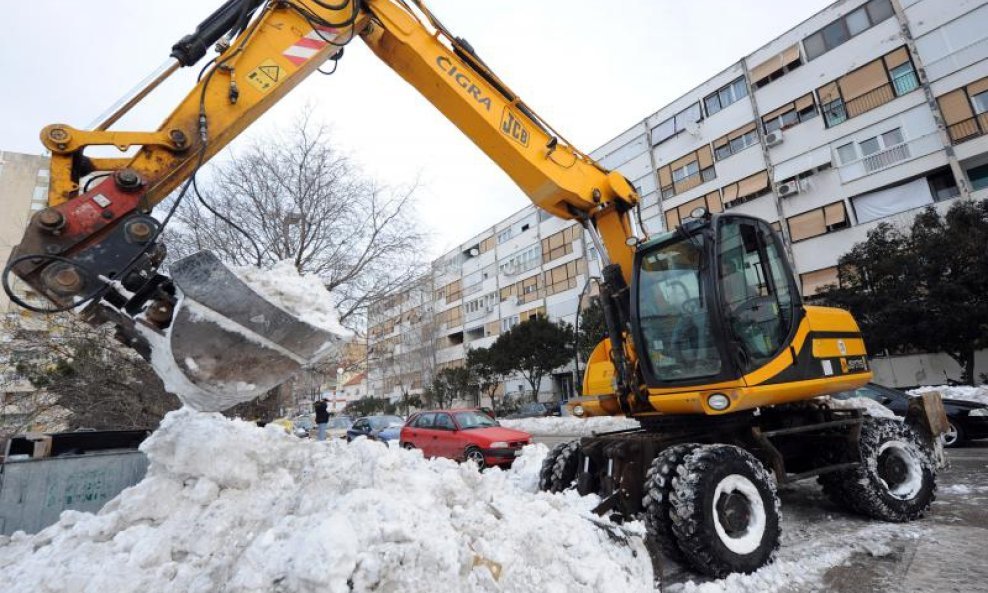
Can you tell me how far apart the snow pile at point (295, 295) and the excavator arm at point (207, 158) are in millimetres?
108

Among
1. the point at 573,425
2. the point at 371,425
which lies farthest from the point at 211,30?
the point at 573,425

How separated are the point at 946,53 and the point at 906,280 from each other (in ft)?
36.5

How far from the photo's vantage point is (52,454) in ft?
16.0

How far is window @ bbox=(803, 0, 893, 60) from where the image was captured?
20.9 metres

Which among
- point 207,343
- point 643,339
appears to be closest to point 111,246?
point 207,343

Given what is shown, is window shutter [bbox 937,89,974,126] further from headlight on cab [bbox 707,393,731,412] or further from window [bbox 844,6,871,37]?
headlight on cab [bbox 707,393,731,412]

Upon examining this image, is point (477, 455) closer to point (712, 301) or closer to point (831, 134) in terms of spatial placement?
point (712, 301)

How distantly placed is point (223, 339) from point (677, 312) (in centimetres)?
367

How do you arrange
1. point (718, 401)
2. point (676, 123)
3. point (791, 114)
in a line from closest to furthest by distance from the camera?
point (718, 401), point (791, 114), point (676, 123)

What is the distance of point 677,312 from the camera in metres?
4.53

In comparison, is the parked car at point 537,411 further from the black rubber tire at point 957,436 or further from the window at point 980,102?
the window at point 980,102

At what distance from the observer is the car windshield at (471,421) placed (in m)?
11.4

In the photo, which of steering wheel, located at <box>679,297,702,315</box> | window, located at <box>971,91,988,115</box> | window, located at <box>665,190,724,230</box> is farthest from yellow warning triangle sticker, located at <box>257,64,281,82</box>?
window, located at <box>971,91,988,115</box>

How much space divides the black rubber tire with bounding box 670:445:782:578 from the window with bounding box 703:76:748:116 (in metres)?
27.2
